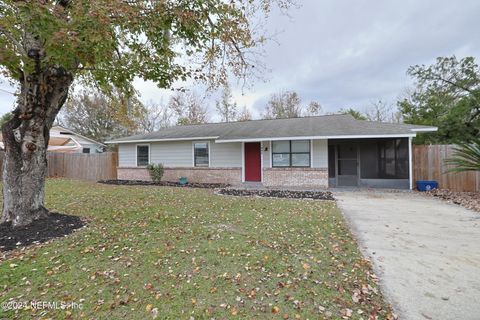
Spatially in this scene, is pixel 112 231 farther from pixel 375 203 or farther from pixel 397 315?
pixel 375 203

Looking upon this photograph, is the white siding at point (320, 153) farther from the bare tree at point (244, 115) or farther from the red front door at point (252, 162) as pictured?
the bare tree at point (244, 115)

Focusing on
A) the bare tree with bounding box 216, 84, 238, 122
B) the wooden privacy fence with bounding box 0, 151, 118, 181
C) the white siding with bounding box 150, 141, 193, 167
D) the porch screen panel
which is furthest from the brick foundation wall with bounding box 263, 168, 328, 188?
the bare tree with bounding box 216, 84, 238, 122

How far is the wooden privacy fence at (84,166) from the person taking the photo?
54.1 feet

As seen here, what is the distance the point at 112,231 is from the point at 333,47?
1250 centimetres

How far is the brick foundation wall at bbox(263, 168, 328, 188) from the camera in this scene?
11398mm

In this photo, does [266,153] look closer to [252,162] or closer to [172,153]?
[252,162]

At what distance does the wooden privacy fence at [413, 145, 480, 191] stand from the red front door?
710 cm

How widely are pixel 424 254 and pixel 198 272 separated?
11.6ft

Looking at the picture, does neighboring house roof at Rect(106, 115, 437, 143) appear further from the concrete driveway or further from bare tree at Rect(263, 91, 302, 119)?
bare tree at Rect(263, 91, 302, 119)

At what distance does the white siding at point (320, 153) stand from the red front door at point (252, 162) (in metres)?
2.80

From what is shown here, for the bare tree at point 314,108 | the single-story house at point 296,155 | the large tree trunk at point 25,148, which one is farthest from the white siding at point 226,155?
the bare tree at point 314,108

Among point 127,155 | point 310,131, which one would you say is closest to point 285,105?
point 310,131

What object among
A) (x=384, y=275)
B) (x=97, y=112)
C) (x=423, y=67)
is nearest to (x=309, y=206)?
(x=384, y=275)

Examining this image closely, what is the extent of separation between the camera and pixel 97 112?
103 ft
